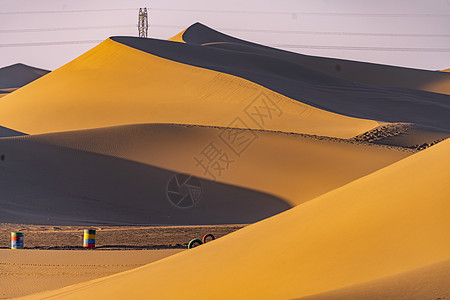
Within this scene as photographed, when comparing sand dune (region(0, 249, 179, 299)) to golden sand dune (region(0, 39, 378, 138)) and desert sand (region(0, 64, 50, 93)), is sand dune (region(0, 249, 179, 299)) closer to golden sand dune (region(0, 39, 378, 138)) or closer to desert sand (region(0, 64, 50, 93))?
Answer: golden sand dune (region(0, 39, 378, 138))

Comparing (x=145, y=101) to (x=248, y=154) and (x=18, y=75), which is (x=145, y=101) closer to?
(x=248, y=154)

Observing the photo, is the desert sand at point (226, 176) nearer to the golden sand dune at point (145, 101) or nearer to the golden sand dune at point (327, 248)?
the golden sand dune at point (327, 248)

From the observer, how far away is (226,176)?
26969mm

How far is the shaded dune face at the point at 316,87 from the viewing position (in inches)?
1956

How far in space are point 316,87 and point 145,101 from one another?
15380mm

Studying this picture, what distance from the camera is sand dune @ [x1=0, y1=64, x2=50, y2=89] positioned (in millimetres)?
124938

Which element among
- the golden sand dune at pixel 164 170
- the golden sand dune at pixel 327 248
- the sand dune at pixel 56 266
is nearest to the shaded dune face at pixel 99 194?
the golden sand dune at pixel 164 170

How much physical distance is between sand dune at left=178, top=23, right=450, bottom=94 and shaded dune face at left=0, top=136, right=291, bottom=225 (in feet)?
171

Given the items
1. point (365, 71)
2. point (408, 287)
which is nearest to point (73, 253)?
point (408, 287)

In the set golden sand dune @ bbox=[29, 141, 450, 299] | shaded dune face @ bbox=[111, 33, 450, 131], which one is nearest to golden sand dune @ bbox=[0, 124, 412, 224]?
golden sand dune @ bbox=[29, 141, 450, 299]

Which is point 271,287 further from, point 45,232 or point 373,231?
point 45,232

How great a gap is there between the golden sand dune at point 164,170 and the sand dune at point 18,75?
97.0 meters

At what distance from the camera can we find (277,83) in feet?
169

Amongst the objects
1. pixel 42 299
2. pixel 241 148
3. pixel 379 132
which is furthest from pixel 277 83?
pixel 42 299
